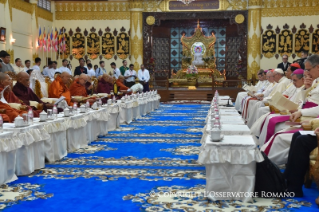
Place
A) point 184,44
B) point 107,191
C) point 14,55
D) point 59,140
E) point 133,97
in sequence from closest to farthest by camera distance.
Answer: point 107,191, point 59,140, point 133,97, point 14,55, point 184,44

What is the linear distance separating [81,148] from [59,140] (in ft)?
2.66

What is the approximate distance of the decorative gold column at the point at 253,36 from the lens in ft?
60.0

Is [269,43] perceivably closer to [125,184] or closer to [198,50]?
[198,50]

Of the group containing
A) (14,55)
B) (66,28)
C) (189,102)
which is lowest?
(189,102)

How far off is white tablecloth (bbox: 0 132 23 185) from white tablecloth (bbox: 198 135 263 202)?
2.00m

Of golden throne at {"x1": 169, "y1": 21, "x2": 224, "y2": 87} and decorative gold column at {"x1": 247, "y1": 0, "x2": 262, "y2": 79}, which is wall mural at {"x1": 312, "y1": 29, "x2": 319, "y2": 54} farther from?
golden throne at {"x1": 169, "y1": 21, "x2": 224, "y2": 87}

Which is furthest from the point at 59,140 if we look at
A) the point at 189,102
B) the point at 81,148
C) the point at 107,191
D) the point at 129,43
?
the point at 129,43

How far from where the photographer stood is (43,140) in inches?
205

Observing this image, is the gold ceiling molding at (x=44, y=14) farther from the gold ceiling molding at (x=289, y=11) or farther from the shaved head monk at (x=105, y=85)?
the gold ceiling molding at (x=289, y=11)

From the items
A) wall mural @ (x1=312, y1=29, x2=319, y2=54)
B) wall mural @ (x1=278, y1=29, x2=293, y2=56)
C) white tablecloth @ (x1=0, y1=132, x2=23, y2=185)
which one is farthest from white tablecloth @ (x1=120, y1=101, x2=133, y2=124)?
wall mural @ (x1=312, y1=29, x2=319, y2=54)

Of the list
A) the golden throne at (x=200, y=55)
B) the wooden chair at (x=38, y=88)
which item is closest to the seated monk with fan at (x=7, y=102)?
the wooden chair at (x=38, y=88)

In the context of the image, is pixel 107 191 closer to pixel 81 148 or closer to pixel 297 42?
pixel 81 148

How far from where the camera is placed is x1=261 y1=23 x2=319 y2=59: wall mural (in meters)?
18.1

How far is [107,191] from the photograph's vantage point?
13.5ft
